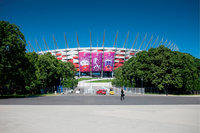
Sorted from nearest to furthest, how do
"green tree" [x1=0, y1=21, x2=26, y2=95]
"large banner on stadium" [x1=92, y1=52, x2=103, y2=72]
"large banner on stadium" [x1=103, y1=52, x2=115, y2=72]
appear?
"green tree" [x1=0, y1=21, x2=26, y2=95] < "large banner on stadium" [x1=92, y1=52, x2=103, y2=72] < "large banner on stadium" [x1=103, y1=52, x2=115, y2=72]

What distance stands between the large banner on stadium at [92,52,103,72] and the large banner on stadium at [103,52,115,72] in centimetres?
351

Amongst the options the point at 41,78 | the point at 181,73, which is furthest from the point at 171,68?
the point at 41,78

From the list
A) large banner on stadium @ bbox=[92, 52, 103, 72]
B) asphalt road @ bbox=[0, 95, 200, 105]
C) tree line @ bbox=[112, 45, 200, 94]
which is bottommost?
asphalt road @ bbox=[0, 95, 200, 105]

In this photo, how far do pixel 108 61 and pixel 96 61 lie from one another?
27.7 ft

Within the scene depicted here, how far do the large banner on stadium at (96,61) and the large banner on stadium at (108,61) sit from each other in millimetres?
3511

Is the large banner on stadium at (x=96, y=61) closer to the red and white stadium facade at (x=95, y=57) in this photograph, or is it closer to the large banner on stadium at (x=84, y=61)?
the red and white stadium facade at (x=95, y=57)

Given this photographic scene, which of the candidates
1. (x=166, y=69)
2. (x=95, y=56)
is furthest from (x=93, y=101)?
(x=95, y=56)

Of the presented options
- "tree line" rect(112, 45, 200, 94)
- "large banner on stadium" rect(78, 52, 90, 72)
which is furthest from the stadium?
"tree line" rect(112, 45, 200, 94)

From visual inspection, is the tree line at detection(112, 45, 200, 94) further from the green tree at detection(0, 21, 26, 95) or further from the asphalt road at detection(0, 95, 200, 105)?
the green tree at detection(0, 21, 26, 95)

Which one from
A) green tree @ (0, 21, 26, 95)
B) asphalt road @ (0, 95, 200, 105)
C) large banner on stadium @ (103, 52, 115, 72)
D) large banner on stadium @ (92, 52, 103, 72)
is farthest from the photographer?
large banner on stadium @ (103, 52, 115, 72)

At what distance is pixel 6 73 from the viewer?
2966 centimetres

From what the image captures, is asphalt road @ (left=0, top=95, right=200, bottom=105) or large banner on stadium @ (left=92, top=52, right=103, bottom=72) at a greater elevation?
large banner on stadium @ (left=92, top=52, right=103, bottom=72)

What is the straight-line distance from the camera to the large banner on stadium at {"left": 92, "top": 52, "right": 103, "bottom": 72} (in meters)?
123

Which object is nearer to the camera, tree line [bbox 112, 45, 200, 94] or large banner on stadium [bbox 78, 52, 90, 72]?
Answer: tree line [bbox 112, 45, 200, 94]
